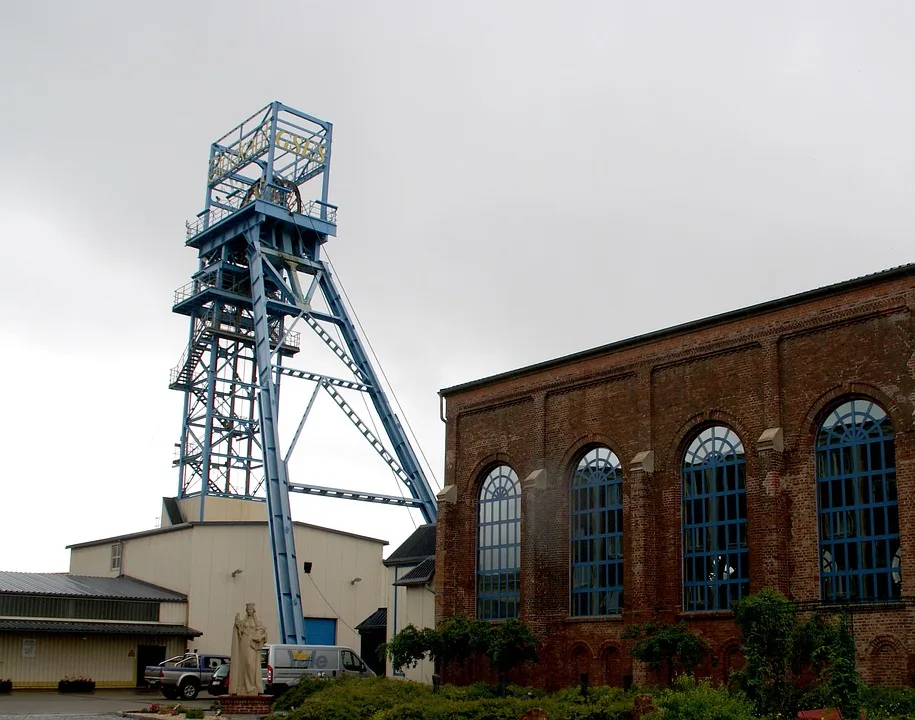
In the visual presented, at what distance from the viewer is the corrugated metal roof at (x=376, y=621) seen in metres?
40.4

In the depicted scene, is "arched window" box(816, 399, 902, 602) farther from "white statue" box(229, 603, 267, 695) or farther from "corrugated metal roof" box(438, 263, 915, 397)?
"white statue" box(229, 603, 267, 695)

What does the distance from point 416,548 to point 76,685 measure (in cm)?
1226

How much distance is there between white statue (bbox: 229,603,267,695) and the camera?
76.5 feet

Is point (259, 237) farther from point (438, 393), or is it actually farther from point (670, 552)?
point (670, 552)

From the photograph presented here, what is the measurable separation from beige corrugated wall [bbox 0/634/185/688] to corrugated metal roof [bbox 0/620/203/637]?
0.47 metres

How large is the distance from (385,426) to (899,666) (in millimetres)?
27420

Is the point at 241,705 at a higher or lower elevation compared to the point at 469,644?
lower

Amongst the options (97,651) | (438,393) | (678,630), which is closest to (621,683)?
(678,630)

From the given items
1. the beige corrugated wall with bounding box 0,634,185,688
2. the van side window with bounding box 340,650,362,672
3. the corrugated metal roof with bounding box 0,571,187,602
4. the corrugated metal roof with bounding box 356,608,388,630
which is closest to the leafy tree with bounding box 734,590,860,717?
the van side window with bounding box 340,650,362,672

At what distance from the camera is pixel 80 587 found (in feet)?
129

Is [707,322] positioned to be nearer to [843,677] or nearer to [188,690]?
[843,677]

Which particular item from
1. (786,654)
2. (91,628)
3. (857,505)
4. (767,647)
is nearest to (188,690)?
(91,628)

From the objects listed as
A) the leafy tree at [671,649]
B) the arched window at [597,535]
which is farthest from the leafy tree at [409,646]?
the leafy tree at [671,649]

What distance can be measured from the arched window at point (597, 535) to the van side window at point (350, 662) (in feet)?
23.9
